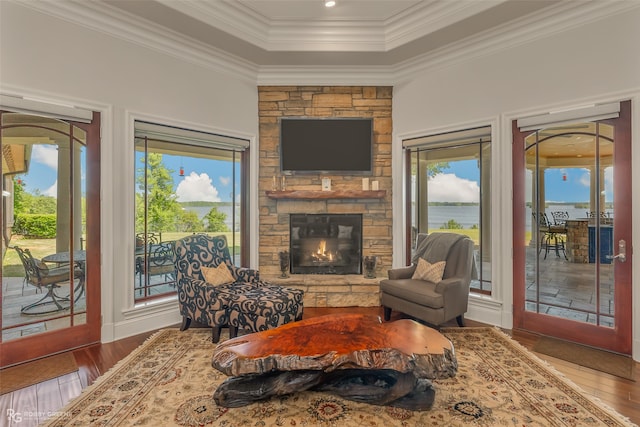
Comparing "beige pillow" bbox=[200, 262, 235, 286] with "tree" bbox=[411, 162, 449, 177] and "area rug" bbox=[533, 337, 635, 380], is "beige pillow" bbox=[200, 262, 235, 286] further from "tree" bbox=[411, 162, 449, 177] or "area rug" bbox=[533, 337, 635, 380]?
"area rug" bbox=[533, 337, 635, 380]

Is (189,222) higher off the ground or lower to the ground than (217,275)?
higher

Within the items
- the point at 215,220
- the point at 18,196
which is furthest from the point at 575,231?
the point at 18,196

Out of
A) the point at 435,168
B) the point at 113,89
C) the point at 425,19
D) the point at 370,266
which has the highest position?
the point at 425,19

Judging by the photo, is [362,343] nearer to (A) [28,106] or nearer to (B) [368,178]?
(B) [368,178]

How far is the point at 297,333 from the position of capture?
228cm

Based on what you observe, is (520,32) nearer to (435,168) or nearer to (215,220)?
(435,168)

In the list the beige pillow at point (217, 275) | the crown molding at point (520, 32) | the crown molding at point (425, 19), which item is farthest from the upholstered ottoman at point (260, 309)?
the crown molding at point (520, 32)

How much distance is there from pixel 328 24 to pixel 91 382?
436cm

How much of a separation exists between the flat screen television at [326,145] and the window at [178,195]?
2.08 ft

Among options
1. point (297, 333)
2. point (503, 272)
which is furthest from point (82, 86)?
point (503, 272)

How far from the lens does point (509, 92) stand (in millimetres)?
3576

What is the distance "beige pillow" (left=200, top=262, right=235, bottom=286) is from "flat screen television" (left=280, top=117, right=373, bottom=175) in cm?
173

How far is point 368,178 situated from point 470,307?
2.17m

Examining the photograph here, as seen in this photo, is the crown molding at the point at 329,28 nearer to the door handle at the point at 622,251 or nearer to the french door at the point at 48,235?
the french door at the point at 48,235
